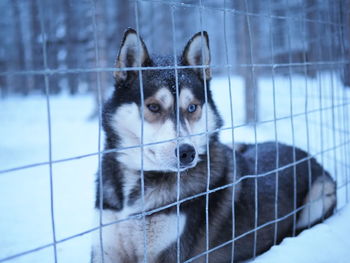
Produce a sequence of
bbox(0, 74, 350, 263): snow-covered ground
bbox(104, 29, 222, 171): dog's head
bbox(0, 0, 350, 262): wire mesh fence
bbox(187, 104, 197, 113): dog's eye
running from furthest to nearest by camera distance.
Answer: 1. bbox(0, 0, 350, 262): wire mesh fence
2. bbox(0, 74, 350, 263): snow-covered ground
3. bbox(187, 104, 197, 113): dog's eye
4. bbox(104, 29, 222, 171): dog's head

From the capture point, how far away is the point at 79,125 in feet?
21.1

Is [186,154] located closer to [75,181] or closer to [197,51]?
[197,51]

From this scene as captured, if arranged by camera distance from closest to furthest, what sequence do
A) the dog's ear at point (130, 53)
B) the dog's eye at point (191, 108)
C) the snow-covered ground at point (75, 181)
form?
1. the dog's ear at point (130, 53)
2. the dog's eye at point (191, 108)
3. the snow-covered ground at point (75, 181)

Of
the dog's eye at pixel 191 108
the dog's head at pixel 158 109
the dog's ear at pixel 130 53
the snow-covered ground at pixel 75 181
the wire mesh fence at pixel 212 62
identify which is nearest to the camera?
the dog's ear at pixel 130 53

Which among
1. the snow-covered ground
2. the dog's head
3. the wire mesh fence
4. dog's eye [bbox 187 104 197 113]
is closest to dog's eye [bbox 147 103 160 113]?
the dog's head

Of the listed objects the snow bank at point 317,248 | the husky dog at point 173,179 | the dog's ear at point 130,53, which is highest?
the dog's ear at point 130,53

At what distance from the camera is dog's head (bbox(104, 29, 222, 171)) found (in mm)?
1343

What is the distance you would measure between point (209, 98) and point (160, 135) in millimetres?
456

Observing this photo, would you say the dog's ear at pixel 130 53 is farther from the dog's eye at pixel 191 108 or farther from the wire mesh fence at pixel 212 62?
the wire mesh fence at pixel 212 62

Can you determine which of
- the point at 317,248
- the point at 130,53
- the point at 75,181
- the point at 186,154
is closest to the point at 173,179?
the point at 186,154

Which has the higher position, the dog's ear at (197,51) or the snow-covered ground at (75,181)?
the dog's ear at (197,51)

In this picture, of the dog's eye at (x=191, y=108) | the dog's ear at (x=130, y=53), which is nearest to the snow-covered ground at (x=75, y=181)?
the dog's eye at (x=191, y=108)

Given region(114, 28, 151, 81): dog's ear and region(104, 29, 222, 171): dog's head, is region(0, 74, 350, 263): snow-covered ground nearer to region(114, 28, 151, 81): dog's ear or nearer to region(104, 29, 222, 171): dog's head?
region(104, 29, 222, 171): dog's head

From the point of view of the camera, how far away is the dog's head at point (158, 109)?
134 cm
